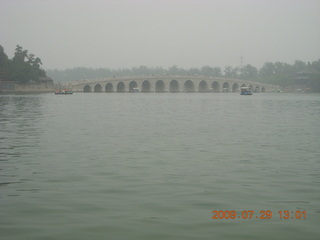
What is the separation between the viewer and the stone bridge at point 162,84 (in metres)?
81.1

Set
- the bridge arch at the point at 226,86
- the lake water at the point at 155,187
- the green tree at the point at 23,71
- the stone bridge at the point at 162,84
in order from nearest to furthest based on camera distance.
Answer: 1. the lake water at the point at 155,187
2. the green tree at the point at 23,71
3. the stone bridge at the point at 162,84
4. the bridge arch at the point at 226,86

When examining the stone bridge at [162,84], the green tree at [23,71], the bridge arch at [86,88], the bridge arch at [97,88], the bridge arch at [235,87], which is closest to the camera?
the green tree at [23,71]

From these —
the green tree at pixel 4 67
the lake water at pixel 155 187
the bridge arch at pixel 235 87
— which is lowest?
the lake water at pixel 155 187

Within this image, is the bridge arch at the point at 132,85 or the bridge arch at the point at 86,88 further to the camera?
the bridge arch at the point at 132,85

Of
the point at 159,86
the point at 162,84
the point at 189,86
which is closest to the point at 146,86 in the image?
the point at 159,86

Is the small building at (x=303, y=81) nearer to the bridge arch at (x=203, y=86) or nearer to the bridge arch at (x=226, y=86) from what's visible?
the bridge arch at (x=226, y=86)

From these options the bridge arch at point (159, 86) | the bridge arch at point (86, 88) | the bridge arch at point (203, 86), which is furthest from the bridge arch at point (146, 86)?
the bridge arch at point (203, 86)

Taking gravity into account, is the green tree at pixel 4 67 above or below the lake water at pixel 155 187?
above

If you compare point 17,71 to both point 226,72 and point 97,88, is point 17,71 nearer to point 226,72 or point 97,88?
point 97,88
